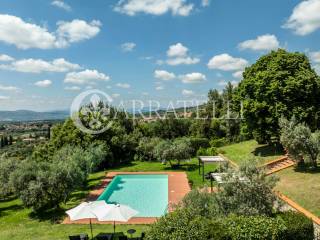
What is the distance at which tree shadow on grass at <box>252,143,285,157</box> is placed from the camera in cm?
2605

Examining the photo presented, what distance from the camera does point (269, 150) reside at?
90.5 ft

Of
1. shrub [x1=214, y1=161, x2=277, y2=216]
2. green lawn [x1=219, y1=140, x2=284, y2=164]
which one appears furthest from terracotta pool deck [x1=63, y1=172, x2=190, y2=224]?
shrub [x1=214, y1=161, x2=277, y2=216]

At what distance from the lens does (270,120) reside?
24.4m

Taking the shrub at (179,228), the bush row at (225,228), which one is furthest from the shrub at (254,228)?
the shrub at (179,228)

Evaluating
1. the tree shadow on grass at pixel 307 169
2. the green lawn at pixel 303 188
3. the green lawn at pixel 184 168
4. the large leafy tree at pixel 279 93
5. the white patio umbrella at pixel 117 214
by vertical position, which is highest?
the large leafy tree at pixel 279 93

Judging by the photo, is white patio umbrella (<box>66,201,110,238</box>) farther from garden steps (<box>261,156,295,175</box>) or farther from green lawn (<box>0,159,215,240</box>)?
garden steps (<box>261,156,295,175</box>)

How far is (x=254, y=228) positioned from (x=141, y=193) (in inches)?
617

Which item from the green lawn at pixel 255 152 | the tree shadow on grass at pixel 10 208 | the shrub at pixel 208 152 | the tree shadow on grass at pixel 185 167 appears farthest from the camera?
the shrub at pixel 208 152

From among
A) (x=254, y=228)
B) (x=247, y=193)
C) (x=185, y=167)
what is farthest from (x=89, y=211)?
(x=185, y=167)

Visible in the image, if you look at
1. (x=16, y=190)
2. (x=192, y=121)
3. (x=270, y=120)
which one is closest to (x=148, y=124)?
(x=192, y=121)

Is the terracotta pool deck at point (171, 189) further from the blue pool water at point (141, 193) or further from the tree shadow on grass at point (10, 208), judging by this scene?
the tree shadow on grass at point (10, 208)

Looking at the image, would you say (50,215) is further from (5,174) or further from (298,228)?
(298,228)

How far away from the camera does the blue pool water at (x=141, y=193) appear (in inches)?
780

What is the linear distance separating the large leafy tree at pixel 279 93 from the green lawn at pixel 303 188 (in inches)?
211
